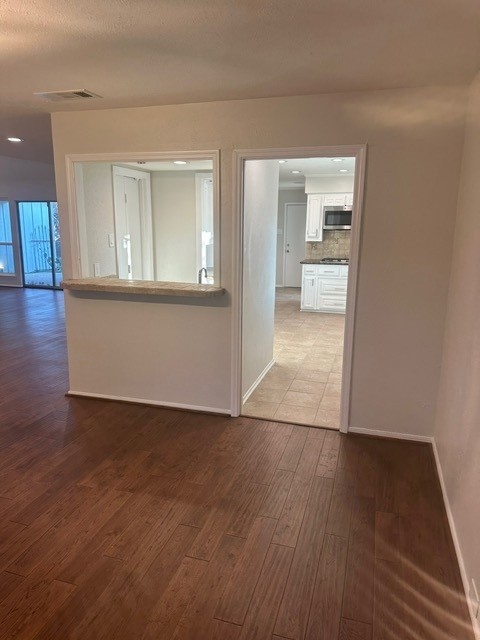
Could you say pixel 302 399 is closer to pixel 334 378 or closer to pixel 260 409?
pixel 260 409

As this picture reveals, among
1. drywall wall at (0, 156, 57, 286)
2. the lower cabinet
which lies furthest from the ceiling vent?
drywall wall at (0, 156, 57, 286)

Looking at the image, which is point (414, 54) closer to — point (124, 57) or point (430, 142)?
point (430, 142)

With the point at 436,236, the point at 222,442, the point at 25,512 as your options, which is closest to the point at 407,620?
the point at 222,442

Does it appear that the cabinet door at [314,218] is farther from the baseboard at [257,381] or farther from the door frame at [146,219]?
the baseboard at [257,381]

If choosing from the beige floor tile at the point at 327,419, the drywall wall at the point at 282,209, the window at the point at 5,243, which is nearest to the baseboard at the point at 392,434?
the beige floor tile at the point at 327,419

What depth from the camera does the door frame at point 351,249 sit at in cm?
296

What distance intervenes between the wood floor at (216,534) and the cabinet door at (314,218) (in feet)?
18.4

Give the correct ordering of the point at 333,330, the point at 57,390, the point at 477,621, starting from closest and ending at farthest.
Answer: the point at 477,621, the point at 57,390, the point at 333,330

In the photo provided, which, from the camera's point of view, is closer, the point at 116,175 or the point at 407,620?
the point at 407,620

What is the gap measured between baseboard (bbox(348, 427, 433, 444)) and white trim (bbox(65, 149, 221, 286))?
155cm

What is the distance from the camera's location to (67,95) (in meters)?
2.98

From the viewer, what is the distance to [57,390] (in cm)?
411

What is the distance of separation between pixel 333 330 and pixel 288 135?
13.5 feet

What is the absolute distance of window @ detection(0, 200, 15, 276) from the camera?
403 inches
